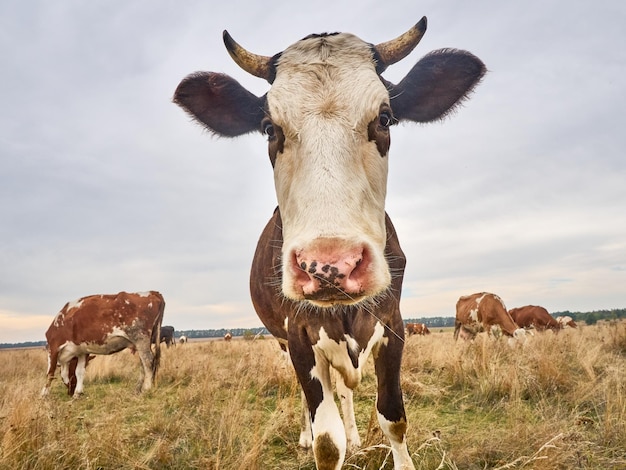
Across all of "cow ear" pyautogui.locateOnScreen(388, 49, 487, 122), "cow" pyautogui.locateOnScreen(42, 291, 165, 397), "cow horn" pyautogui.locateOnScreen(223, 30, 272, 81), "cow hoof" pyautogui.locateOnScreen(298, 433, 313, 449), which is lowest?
"cow hoof" pyautogui.locateOnScreen(298, 433, 313, 449)

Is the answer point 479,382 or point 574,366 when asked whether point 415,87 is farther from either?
point 574,366

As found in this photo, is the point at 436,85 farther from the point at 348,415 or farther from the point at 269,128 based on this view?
the point at 348,415

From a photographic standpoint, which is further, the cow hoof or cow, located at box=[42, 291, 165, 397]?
cow, located at box=[42, 291, 165, 397]

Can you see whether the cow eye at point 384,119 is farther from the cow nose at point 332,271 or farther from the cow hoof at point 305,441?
the cow hoof at point 305,441

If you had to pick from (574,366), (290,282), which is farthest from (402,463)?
(574,366)

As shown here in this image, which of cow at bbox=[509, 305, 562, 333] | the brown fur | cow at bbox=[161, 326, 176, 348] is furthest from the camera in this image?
cow at bbox=[161, 326, 176, 348]

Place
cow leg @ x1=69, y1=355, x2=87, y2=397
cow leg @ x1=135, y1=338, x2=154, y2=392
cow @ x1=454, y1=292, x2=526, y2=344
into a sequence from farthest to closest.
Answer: cow @ x1=454, y1=292, x2=526, y2=344 → cow leg @ x1=69, y1=355, x2=87, y2=397 → cow leg @ x1=135, y1=338, x2=154, y2=392

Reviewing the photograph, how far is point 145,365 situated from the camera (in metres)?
9.17

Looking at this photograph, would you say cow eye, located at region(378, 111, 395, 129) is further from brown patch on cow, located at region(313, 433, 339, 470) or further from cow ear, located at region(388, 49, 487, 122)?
brown patch on cow, located at region(313, 433, 339, 470)

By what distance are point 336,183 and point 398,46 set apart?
1.44 metres

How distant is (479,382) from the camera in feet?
19.1

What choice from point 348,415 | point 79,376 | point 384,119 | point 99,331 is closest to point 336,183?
point 384,119

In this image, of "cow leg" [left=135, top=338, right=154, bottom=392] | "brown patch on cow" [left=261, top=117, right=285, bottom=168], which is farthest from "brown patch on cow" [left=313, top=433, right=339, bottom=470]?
"cow leg" [left=135, top=338, right=154, bottom=392]

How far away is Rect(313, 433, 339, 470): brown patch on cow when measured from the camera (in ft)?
9.14
